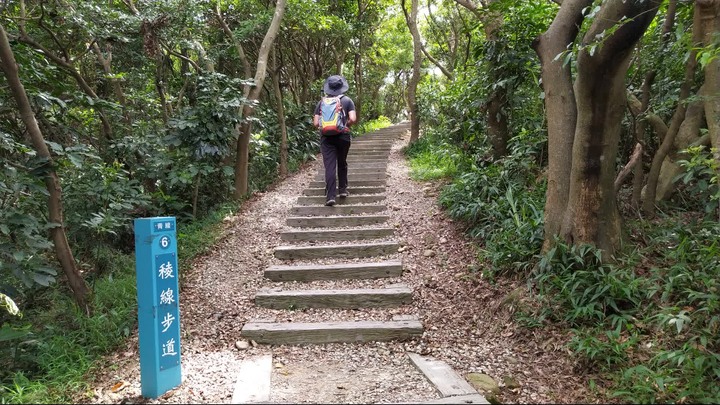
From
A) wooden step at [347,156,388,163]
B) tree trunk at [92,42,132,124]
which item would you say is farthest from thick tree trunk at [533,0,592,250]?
wooden step at [347,156,388,163]

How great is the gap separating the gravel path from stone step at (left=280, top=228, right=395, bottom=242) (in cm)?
18

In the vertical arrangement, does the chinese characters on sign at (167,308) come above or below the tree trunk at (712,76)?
below

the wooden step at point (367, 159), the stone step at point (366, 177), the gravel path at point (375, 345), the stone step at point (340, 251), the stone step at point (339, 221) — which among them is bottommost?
the gravel path at point (375, 345)

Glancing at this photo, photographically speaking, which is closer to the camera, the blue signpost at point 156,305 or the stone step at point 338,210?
the blue signpost at point 156,305

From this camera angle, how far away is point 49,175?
3.73 m

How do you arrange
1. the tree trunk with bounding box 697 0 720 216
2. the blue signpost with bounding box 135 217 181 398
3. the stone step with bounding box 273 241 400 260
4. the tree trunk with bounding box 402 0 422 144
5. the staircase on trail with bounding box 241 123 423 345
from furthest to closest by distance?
the tree trunk with bounding box 402 0 422 144, the stone step with bounding box 273 241 400 260, the staircase on trail with bounding box 241 123 423 345, the tree trunk with bounding box 697 0 720 216, the blue signpost with bounding box 135 217 181 398

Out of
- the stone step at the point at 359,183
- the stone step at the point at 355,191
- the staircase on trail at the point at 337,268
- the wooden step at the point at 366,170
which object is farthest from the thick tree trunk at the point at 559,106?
the wooden step at the point at 366,170

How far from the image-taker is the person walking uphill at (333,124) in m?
6.14

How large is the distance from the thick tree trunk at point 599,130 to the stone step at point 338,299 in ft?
5.27

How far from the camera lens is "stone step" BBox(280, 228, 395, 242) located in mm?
5578

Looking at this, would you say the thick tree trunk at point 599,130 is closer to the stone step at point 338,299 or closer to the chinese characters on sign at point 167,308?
the stone step at point 338,299

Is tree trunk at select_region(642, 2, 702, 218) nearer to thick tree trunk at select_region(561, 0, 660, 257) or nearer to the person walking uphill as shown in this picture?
thick tree trunk at select_region(561, 0, 660, 257)

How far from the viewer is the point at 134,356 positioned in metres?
3.36

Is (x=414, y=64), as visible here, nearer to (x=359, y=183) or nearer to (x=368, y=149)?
(x=368, y=149)
